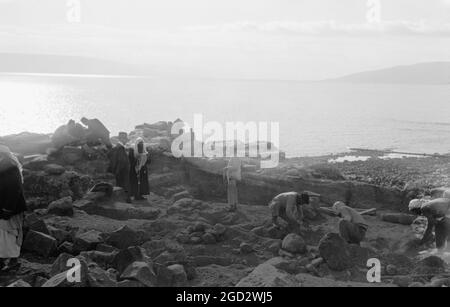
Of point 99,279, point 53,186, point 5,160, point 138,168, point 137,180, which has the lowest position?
point 99,279

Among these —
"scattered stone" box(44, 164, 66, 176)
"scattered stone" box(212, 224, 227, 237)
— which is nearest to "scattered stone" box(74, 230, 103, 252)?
"scattered stone" box(212, 224, 227, 237)

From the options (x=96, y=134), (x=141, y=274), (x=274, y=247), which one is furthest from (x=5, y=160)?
(x=96, y=134)

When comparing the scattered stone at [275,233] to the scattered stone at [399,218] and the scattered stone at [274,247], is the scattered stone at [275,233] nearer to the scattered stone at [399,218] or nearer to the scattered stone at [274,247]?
the scattered stone at [274,247]

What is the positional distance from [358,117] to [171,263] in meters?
93.0

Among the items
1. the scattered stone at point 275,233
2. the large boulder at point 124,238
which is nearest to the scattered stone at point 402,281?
the scattered stone at point 275,233

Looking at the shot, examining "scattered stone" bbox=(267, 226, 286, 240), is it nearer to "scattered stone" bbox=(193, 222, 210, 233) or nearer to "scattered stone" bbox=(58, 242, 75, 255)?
"scattered stone" bbox=(193, 222, 210, 233)

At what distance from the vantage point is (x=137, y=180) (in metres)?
13.5

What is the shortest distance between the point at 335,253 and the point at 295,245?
871 millimetres

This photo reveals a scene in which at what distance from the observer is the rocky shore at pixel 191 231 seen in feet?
27.2

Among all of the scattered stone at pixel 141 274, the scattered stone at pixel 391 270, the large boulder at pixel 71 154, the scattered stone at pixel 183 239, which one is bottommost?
the scattered stone at pixel 391 270

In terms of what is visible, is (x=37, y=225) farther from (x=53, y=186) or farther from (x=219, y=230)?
(x=53, y=186)

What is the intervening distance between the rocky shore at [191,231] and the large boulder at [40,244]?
0.02 metres
